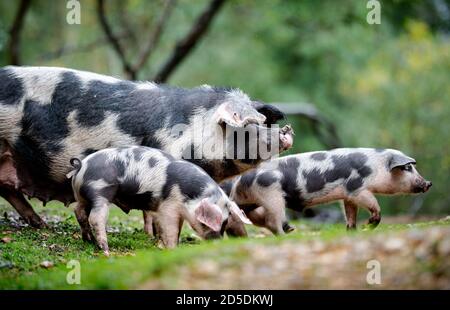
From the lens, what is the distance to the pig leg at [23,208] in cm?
1104

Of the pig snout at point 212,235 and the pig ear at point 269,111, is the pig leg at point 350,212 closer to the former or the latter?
the pig ear at point 269,111

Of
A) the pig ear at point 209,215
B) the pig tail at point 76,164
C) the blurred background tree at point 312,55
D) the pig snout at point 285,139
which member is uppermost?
the pig snout at point 285,139

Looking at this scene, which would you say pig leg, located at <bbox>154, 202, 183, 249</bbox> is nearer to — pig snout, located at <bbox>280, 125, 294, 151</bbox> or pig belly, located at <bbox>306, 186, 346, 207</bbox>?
pig snout, located at <bbox>280, 125, 294, 151</bbox>

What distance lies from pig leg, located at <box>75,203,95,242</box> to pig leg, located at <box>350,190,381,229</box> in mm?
3701

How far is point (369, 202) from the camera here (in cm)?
1102

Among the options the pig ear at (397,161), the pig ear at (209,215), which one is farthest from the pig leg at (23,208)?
the pig ear at (397,161)

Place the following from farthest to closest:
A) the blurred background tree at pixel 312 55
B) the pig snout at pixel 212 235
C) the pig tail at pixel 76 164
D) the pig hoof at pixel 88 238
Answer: the blurred background tree at pixel 312 55
the pig hoof at pixel 88 238
the pig tail at pixel 76 164
the pig snout at pixel 212 235

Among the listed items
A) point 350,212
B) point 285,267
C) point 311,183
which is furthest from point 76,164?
point 350,212

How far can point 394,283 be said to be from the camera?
6820mm

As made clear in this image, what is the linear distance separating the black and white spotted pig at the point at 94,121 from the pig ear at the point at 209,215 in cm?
126

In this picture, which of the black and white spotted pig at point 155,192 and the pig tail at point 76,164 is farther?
the pig tail at point 76,164

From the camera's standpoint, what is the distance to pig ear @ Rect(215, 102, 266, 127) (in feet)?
33.0

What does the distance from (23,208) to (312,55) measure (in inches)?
838

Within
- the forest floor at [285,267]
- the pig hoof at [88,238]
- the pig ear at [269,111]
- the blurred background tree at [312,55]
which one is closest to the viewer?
the forest floor at [285,267]
